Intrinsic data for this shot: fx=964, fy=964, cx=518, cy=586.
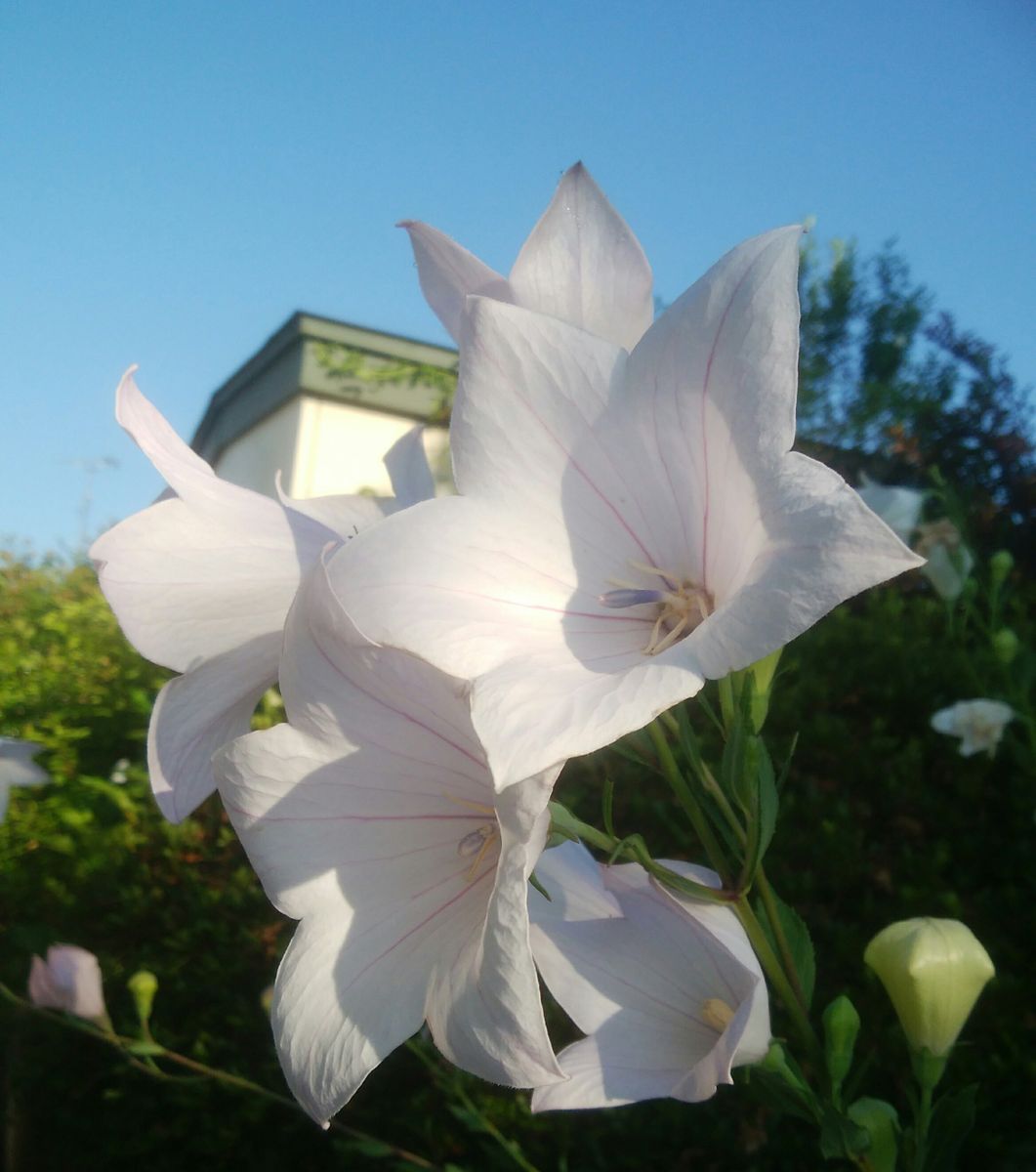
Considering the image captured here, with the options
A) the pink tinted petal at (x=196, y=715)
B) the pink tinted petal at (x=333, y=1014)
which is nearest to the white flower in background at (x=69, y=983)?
the pink tinted petal at (x=196, y=715)

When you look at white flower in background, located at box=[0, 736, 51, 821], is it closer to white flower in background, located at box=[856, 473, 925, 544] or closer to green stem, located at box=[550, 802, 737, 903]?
green stem, located at box=[550, 802, 737, 903]

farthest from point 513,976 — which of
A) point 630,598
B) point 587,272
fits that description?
point 587,272

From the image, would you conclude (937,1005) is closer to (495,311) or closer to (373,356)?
(495,311)

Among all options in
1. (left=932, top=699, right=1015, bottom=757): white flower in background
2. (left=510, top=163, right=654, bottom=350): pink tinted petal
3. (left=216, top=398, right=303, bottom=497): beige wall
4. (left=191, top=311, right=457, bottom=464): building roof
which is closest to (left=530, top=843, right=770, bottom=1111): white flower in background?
(left=510, top=163, right=654, bottom=350): pink tinted petal

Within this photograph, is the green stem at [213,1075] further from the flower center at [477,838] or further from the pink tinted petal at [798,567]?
the pink tinted petal at [798,567]

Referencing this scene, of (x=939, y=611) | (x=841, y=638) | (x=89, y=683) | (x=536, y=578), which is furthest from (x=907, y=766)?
(x=89, y=683)
